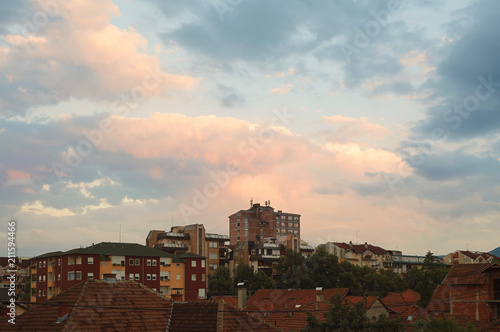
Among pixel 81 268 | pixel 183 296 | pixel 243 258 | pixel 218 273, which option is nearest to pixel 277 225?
pixel 243 258

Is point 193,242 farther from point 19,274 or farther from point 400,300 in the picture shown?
point 19,274

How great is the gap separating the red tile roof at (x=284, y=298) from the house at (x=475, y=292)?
1636 centimetres

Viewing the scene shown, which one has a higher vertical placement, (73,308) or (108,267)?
(73,308)

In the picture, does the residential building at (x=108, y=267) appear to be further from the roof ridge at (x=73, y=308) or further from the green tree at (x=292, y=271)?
the roof ridge at (x=73, y=308)

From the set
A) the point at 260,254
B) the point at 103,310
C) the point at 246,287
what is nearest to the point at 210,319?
the point at 103,310

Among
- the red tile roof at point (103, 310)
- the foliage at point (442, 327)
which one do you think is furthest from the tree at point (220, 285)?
the foliage at point (442, 327)

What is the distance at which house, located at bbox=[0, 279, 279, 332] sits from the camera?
29594 millimetres

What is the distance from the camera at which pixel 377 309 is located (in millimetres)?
57594

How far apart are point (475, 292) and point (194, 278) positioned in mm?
57919

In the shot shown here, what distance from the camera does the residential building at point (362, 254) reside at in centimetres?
14438

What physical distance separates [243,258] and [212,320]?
8860cm

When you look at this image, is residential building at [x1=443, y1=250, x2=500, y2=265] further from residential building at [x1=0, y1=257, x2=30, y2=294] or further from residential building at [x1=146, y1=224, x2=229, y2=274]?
residential building at [x1=0, y1=257, x2=30, y2=294]

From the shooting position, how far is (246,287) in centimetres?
10212

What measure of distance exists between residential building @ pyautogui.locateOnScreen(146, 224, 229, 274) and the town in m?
0.23
